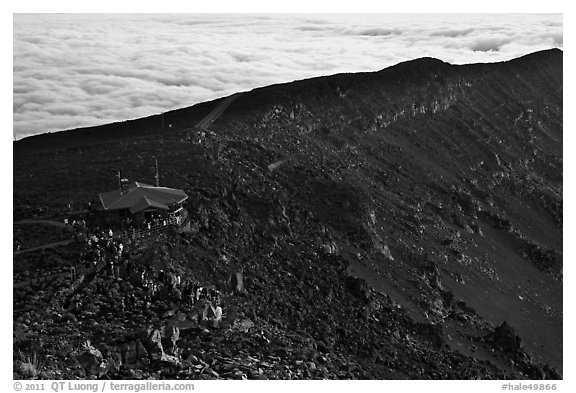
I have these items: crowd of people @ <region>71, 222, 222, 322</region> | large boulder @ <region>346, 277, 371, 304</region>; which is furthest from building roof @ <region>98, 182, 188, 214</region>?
large boulder @ <region>346, 277, 371, 304</region>

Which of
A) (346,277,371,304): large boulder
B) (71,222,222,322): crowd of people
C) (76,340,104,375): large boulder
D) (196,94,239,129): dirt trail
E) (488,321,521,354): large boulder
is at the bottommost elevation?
(488,321,521,354): large boulder

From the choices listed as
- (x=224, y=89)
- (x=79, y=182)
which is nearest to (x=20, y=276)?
(x=79, y=182)

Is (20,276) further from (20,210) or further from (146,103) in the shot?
(146,103)

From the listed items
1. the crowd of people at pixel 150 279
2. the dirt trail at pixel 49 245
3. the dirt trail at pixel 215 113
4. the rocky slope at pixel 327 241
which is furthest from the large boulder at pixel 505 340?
the dirt trail at pixel 49 245

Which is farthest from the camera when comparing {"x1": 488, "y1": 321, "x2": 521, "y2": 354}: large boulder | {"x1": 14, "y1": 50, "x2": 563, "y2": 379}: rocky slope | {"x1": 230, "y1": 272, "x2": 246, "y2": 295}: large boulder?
{"x1": 488, "y1": 321, "x2": 521, "y2": 354}: large boulder

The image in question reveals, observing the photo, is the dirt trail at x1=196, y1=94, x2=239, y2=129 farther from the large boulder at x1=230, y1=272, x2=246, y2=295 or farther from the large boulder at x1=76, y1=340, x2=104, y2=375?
the large boulder at x1=76, y1=340, x2=104, y2=375
